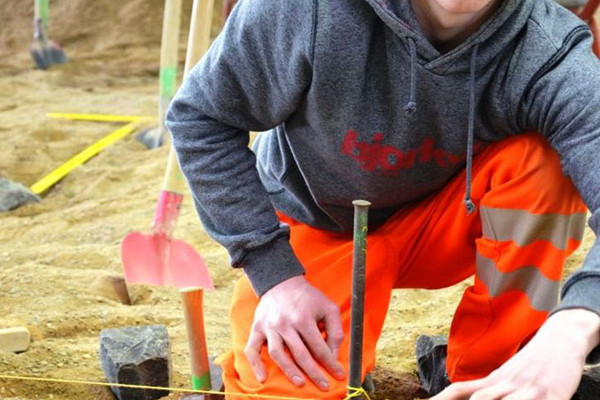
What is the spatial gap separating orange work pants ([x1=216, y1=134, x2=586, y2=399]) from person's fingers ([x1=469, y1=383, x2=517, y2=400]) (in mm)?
401

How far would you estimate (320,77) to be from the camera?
1.38 meters

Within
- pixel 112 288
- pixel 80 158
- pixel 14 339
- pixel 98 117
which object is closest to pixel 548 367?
pixel 14 339

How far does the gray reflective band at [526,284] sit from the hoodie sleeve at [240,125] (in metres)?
0.31

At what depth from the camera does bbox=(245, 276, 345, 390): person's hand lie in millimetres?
1418

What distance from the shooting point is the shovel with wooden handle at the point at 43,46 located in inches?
182

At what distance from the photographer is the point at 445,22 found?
1.35m

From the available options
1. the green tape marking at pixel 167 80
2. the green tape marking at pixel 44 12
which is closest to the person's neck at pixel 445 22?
the green tape marking at pixel 167 80

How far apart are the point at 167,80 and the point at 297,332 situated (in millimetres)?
1826

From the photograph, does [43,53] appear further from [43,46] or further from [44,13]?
[44,13]

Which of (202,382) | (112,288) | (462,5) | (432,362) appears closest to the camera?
(462,5)

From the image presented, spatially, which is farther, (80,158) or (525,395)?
(80,158)

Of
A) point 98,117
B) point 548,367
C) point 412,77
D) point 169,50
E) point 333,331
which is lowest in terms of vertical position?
point 98,117

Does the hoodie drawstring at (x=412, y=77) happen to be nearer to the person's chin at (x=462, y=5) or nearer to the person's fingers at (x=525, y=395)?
the person's chin at (x=462, y=5)

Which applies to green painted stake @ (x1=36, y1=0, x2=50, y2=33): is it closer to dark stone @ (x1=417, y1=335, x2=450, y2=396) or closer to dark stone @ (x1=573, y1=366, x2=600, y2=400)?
dark stone @ (x1=417, y1=335, x2=450, y2=396)
